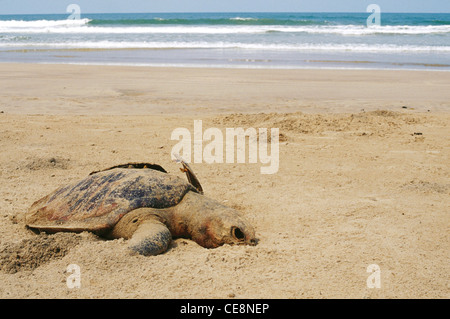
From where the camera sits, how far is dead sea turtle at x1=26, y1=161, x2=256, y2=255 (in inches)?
137

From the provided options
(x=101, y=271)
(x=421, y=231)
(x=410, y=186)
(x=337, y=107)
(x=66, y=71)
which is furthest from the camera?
(x=66, y=71)

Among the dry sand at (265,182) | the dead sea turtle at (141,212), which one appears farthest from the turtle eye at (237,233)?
the dry sand at (265,182)

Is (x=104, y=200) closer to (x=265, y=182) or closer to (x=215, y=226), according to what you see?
(x=215, y=226)

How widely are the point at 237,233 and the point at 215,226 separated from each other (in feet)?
0.60

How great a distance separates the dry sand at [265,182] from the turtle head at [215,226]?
104mm

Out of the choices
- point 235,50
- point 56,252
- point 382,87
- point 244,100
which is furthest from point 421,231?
point 235,50

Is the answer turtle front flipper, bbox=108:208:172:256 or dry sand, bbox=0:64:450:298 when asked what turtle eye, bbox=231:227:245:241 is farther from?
turtle front flipper, bbox=108:208:172:256

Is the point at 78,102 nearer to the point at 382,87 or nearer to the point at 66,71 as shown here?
the point at 66,71
